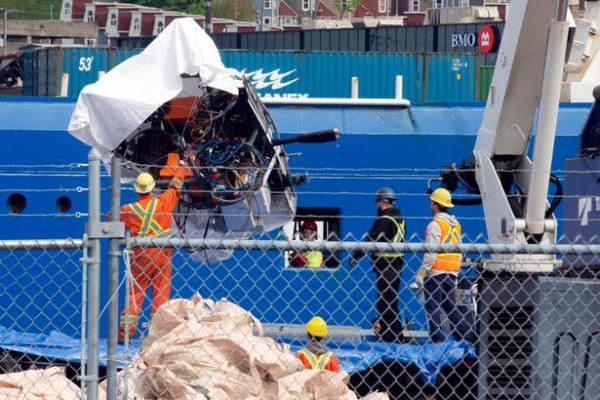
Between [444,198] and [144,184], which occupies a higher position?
[144,184]

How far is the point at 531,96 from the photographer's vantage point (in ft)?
35.5

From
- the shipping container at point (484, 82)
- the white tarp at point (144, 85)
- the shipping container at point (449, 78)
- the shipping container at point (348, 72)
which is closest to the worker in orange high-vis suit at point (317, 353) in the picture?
the white tarp at point (144, 85)

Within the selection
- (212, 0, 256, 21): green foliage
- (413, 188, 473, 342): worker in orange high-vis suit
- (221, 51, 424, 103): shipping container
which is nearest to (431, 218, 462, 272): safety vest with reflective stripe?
(413, 188, 473, 342): worker in orange high-vis suit

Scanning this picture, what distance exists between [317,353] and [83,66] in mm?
13978

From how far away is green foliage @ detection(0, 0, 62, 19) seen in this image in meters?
98.6

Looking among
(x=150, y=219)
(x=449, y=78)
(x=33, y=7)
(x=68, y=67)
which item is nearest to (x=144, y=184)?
(x=150, y=219)

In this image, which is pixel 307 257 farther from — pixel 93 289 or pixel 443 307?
pixel 93 289

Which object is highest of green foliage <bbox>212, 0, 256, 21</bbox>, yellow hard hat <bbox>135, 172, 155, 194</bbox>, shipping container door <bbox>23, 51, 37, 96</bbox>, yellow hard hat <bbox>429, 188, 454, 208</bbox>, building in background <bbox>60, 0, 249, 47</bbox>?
green foliage <bbox>212, 0, 256, 21</bbox>

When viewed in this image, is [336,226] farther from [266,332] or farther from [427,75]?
[427,75]

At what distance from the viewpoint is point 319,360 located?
361 inches

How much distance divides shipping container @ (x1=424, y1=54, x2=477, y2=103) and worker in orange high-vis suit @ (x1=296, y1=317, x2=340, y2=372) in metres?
12.2

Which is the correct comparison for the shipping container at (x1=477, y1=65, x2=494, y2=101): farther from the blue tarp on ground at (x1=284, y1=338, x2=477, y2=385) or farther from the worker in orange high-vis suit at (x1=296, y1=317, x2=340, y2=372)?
the worker in orange high-vis suit at (x1=296, y1=317, x2=340, y2=372)

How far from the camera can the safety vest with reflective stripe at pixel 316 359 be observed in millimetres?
9078

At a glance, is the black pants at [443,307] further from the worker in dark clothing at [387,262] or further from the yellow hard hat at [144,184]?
the yellow hard hat at [144,184]
